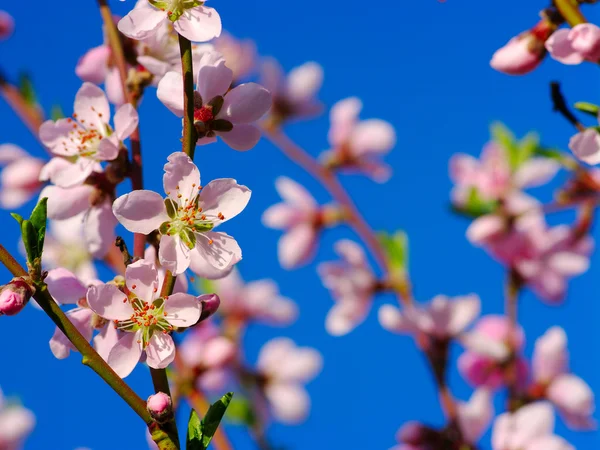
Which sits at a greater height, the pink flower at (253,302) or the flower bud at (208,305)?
the pink flower at (253,302)

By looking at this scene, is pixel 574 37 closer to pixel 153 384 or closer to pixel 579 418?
pixel 153 384

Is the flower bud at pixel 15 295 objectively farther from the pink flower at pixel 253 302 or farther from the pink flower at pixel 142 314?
the pink flower at pixel 253 302

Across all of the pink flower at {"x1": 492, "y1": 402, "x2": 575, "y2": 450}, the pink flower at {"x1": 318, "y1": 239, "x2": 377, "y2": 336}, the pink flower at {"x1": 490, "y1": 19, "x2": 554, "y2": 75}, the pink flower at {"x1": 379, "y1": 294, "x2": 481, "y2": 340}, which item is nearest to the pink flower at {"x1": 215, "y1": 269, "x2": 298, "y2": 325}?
the pink flower at {"x1": 318, "y1": 239, "x2": 377, "y2": 336}

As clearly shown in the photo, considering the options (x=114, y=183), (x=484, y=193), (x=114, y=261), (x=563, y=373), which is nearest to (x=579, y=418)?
(x=563, y=373)

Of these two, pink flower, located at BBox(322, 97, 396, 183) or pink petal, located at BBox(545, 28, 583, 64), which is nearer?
pink petal, located at BBox(545, 28, 583, 64)

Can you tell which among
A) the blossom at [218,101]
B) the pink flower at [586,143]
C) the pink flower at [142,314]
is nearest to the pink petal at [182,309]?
the pink flower at [142,314]

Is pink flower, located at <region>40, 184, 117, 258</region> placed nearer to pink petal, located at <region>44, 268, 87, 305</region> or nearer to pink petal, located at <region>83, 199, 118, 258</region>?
pink petal, located at <region>83, 199, 118, 258</region>

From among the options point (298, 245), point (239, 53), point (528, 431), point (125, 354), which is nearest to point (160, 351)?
point (125, 354)
